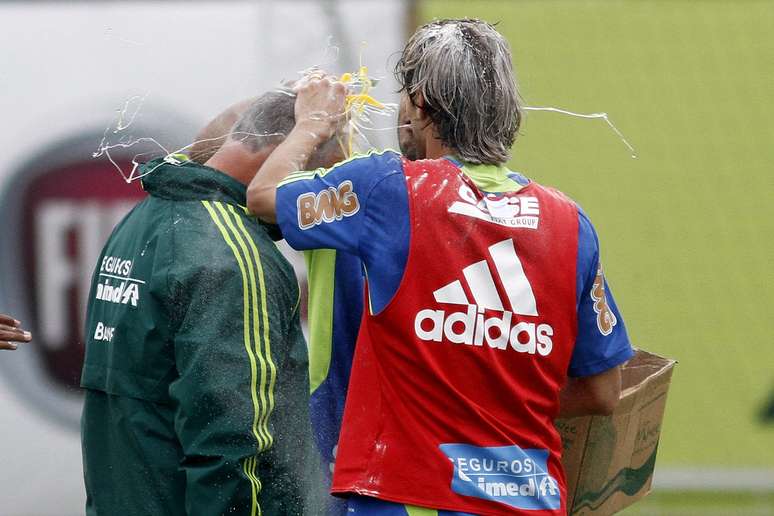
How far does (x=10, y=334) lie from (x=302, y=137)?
0.97m

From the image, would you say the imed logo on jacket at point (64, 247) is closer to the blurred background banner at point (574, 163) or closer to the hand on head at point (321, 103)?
the blurred background banner at point (574, 163)

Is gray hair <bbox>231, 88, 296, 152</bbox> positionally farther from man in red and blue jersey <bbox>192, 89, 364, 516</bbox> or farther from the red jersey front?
the red jersey front

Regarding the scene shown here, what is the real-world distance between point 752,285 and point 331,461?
420 cm

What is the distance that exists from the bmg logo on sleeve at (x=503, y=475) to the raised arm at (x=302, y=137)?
58cm

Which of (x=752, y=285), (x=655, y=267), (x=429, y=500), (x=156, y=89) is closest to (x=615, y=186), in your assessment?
(x=655, y=267)

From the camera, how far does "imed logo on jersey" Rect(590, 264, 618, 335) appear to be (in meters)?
2.19

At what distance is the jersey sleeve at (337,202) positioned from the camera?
206cm

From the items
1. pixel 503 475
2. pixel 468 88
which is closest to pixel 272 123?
pixel 468 88

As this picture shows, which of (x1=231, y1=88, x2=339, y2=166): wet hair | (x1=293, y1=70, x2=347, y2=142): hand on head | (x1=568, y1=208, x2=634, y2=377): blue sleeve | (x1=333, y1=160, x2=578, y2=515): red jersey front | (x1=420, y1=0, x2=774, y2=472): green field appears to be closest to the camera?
(x1=333, y1=160, x2=578, y2=515): red jersey front

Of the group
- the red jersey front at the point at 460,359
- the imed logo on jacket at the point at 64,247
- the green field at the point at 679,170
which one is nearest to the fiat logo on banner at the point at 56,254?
the imed logo on jacket at the point at 64,247

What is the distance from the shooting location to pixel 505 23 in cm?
603

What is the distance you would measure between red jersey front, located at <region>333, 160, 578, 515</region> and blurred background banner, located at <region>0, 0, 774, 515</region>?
3.36 m

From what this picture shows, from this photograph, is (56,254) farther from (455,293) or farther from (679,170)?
(455,293)

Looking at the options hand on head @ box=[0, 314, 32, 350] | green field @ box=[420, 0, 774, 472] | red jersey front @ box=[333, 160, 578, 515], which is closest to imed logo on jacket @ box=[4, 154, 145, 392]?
green field @ box=[420, 0, 774, 472]
